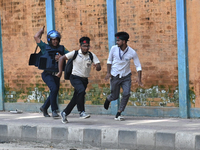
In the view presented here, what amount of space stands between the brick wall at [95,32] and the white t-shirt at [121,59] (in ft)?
2.77

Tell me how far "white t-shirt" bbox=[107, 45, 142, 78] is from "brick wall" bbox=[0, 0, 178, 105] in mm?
844

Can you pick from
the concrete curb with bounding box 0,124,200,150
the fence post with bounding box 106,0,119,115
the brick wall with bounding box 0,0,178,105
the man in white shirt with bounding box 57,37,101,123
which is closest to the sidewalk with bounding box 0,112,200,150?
the concrete curb with bounding box 0,124,200,150

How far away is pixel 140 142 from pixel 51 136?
65.5 inches

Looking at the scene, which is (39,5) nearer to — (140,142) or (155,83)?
(155,83)

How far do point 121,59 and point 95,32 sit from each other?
164cm

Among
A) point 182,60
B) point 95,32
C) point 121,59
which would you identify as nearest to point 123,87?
point 121,59

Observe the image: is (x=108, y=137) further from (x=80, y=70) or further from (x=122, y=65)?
(x=122, y=65)

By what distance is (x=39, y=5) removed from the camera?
33.6ft

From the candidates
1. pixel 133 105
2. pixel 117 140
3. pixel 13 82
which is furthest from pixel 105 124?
pixel 13 82

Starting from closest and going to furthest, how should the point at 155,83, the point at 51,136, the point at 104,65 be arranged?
the point at 51,136, the point at 155,83, the point at 104,65

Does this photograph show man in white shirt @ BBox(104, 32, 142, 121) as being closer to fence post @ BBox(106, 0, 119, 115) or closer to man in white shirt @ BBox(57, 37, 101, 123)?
man in white shirt @ BBox(57, 37, 101, 123)

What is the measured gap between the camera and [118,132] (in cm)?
666

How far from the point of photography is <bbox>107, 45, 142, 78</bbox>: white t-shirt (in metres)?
8.07

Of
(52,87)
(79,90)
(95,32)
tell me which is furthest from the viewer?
(95,32)
